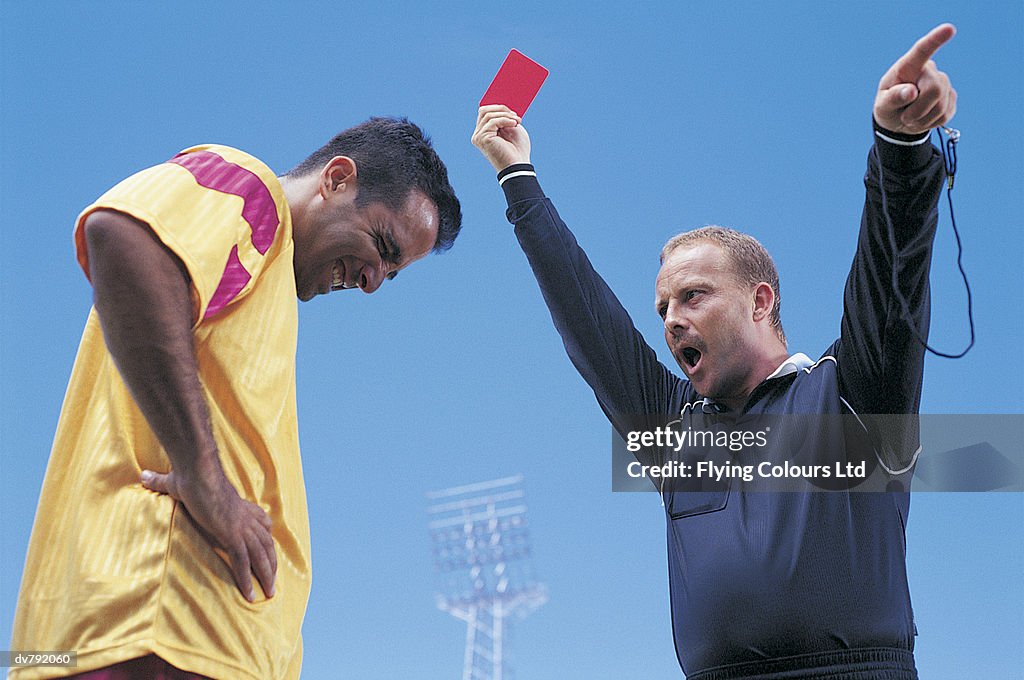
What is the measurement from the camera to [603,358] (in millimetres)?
2346

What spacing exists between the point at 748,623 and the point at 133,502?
40.9 inches

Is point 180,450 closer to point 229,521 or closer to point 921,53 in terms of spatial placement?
point 229,521

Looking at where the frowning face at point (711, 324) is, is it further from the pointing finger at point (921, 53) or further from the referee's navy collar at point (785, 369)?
the pointing finger at point (921, 53)

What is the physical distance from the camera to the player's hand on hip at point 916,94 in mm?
1660

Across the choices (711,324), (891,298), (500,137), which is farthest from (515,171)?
(891,298)

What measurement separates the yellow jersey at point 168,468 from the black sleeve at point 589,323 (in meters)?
0.88

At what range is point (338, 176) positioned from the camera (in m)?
1.74

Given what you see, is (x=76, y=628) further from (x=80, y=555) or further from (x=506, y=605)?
(x=506, y=605)

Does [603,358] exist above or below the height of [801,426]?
above

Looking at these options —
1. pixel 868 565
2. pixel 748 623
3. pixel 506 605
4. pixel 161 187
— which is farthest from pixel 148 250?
pixel 506 605

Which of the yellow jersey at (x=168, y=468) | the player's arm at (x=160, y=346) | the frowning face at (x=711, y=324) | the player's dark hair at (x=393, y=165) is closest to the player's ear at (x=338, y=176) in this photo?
the player's dark hair at (x=393, y=165)

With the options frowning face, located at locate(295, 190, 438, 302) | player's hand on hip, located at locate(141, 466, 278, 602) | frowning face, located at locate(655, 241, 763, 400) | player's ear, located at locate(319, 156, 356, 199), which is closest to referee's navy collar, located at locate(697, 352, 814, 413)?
frowning face, located at locate(655, 241, 763, 400)

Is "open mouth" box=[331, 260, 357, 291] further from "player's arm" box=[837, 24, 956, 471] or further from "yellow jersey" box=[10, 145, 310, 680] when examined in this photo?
"player's arm" box=[837, 24, 956, 471]

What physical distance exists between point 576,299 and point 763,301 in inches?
15.9
